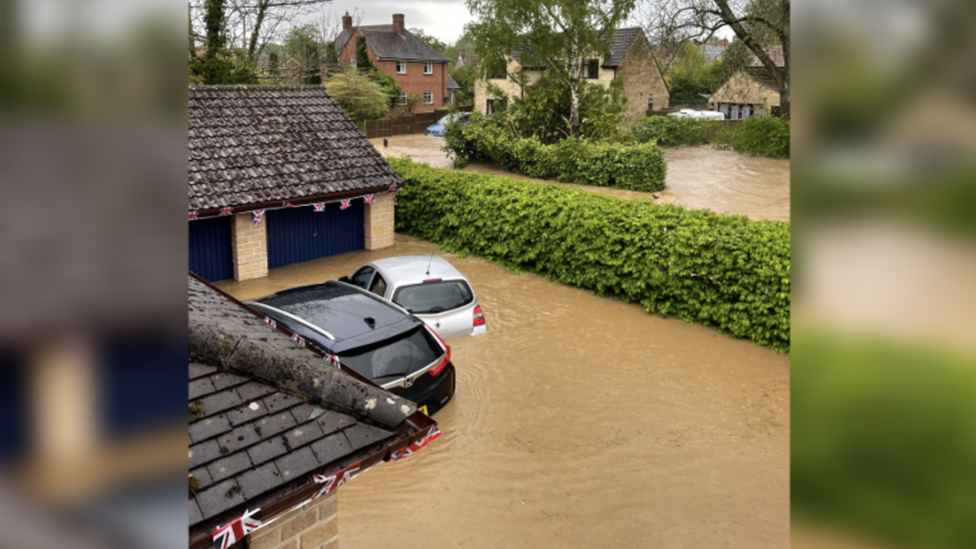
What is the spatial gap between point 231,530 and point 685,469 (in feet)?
22.9

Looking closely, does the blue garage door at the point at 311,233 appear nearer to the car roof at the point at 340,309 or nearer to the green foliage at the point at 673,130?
the car roof at the point at 340,309

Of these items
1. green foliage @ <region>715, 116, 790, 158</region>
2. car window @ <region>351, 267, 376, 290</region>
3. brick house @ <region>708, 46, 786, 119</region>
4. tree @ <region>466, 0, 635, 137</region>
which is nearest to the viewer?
car window @ <region>351, 267, 376, 290</region>

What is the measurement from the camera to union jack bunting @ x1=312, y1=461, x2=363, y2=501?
13.1 feet

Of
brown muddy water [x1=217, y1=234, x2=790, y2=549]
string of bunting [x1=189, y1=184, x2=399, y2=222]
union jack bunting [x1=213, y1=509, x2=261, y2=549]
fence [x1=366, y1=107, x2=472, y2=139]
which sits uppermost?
fence [x1=366, y1=107, x2=472, y2=139]

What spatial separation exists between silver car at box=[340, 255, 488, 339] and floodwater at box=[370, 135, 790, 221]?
12.4 metres

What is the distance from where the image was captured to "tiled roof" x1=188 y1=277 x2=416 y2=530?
3.81 metres

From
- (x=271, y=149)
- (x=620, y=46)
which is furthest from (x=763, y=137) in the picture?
(x=271, y=149)

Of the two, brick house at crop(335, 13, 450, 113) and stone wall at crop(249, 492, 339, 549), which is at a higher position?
brick house at crop(335, 13, 450, 113)

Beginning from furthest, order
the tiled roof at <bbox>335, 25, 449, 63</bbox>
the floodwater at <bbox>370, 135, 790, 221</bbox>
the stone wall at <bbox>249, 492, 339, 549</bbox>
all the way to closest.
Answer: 1. the tiled roof at <bbox>335, 25, 449, 63</bbox>
2. the floodwater at <bbox>370, 135, 790, 221</bbox>
3. the stone wall at <bbox>249, 492, 339, 549</bbox>

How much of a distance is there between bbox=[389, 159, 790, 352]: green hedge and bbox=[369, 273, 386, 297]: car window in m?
5.28

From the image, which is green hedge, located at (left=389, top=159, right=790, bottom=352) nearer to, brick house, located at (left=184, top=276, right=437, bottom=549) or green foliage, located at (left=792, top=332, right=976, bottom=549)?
brick house, located at (left=184, top=276, right=437, bottom=549)

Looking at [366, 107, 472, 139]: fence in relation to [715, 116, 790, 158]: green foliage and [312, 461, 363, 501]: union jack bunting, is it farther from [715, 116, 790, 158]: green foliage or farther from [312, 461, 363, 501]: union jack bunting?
[312, 461, 363, 501]: union jack bunting

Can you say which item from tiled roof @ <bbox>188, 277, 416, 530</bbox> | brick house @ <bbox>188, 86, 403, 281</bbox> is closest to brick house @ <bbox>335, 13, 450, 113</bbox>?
brick house @ <bbox>188, 86, 403, 281</bbox>

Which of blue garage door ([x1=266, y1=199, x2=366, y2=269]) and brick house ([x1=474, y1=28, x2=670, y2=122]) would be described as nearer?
blue garage door ([x1=266, y1=199, x2=366, y2=269])
